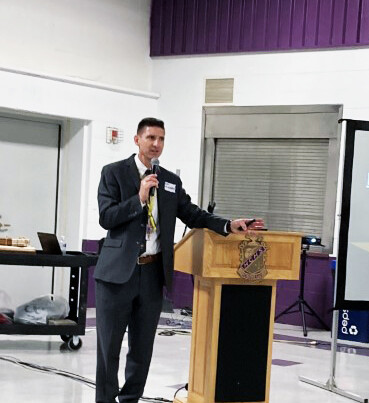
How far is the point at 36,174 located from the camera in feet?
33.6

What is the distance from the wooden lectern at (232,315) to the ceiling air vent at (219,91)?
5.71 metres

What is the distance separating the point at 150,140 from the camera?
462cm

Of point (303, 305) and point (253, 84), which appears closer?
point (303, 305)

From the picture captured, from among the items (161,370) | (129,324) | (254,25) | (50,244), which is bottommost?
(161,370)

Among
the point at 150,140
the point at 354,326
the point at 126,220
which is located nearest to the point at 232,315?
the point at 126,220

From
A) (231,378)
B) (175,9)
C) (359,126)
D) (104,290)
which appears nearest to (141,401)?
(231,378)

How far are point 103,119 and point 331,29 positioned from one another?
2.84 m

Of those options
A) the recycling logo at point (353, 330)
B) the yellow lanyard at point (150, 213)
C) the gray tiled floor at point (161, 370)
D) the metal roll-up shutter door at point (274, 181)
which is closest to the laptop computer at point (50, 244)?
the gray tiled floor at point (161, 370)

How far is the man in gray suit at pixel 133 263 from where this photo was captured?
4.59 meters

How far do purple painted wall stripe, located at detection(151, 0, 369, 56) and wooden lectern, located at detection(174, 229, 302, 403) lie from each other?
17.0 ft

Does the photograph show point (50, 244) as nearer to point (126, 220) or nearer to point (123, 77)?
point (126, 220)

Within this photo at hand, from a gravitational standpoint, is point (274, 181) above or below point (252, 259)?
above

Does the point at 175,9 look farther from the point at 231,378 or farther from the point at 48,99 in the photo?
the point at 231,378

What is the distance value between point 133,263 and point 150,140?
646 mm
